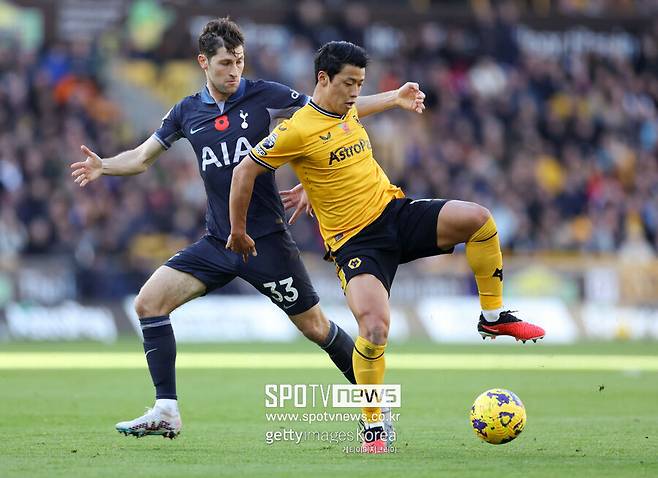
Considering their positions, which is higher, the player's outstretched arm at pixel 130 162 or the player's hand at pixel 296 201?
the player's outstretched arm at pixel 130 162

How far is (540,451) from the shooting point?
8.30 meters

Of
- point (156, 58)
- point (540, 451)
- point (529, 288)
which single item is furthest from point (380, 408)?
point (156, 58)

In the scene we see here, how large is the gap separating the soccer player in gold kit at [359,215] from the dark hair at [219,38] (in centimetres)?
81

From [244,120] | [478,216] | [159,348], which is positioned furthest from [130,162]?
[478,216]

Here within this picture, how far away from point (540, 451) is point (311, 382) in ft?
17.7

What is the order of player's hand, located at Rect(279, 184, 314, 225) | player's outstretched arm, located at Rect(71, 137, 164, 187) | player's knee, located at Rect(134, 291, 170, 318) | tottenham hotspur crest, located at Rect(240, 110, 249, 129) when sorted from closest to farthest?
player's knee, located at Rect(134, 291, 170, 318), tottenham hotspur crest, located at Rect(240, 110, 249, 129), player's outstretched arm, located at Rect(71, 137, 164, 187), player's hand, located at Rect(279, 184, 314, 225)

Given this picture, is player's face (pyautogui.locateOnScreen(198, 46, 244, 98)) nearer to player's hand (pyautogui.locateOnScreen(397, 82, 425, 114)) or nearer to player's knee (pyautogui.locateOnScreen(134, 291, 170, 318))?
player's hand (pyautogui.locateOnScreen(397, 82, 425, 114))

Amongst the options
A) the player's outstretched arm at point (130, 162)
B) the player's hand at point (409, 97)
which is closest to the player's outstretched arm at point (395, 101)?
the player's hand at point (409, 97)

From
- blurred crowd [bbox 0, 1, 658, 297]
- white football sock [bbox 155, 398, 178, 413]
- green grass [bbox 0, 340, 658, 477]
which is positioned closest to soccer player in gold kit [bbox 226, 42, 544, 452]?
green grass [bbox 0, 340, 658, 477]

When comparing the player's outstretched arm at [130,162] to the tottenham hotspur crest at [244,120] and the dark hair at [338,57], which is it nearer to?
the tottenham hotspur crest at [244,120]

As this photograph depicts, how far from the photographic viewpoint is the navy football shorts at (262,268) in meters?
9.15

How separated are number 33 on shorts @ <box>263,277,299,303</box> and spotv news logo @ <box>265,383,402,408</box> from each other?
28.8 inches

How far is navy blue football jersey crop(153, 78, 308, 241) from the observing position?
916 cm

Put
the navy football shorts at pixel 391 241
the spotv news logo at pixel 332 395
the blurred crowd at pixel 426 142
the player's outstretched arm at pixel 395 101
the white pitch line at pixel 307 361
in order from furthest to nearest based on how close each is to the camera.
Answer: the blurred crowd at pixel 426 142 → the white pitch line at pixel 307 361 → the player's outstretched arm at pixel 395 101 → the navy football shorts at pixel 391 241 → the spotv news logo at pixel 332 395
